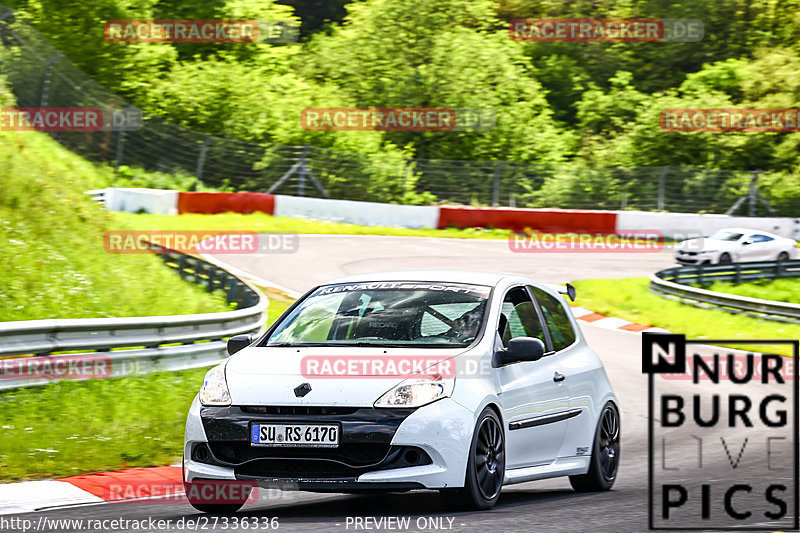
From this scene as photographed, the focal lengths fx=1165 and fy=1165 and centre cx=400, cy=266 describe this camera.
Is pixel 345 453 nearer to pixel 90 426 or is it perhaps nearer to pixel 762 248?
pixel 90 426

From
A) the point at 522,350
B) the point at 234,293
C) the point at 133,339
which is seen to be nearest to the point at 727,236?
the point at 234,293

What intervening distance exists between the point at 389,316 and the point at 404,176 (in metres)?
26.8

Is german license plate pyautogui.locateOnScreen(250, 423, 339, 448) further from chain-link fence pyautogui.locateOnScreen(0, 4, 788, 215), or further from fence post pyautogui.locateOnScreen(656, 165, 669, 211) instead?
fence post pyautogui.locateOnScreen(656, 165, 669, 211)

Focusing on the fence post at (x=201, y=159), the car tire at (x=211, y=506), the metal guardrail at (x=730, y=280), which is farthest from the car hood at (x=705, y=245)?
the car tire at (x=211, y=506)

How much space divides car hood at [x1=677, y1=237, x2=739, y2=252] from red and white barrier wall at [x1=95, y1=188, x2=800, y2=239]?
2930mm

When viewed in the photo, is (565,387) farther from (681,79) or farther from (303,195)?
(681,79)

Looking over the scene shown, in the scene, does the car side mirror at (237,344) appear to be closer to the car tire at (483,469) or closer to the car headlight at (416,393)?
the car headlight at (416,393)

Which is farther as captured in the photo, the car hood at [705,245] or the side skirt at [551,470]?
the car hood at [705,245]

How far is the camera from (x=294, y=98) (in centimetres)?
3866

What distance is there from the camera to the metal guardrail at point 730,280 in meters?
20.9

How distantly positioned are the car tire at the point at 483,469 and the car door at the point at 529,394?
169 millimetres

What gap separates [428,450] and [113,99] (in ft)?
85.6

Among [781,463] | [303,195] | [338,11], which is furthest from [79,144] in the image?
[338,11]

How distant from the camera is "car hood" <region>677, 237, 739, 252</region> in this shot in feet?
95.1
